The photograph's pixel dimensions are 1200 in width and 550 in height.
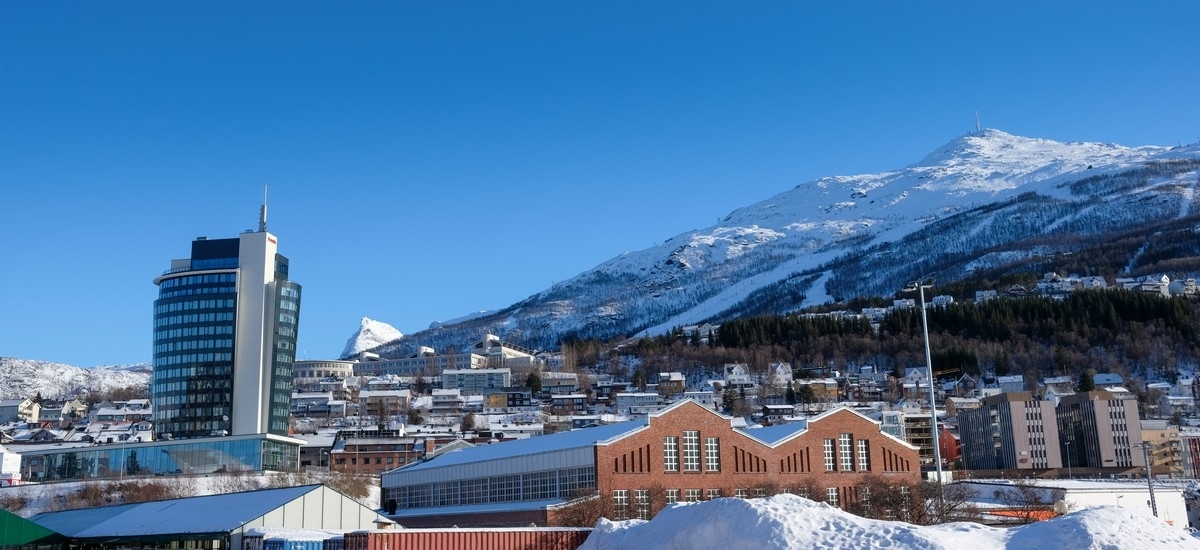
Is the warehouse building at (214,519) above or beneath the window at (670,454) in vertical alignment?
beneath

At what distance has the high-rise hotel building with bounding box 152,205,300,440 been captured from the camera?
155125 millimetres

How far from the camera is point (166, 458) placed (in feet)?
423

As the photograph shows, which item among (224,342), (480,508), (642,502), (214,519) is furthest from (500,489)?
(224,342)

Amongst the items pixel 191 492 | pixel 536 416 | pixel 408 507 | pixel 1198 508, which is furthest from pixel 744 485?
pixel 536 416

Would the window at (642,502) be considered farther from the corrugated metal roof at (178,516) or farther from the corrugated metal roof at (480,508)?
the corrugated metal roof at (178,516)

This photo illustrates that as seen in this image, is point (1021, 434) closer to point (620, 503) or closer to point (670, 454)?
point (670, 454)

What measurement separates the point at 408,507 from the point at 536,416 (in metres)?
106

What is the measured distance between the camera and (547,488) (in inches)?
2601

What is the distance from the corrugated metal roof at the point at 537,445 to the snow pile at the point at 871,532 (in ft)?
Result: 117

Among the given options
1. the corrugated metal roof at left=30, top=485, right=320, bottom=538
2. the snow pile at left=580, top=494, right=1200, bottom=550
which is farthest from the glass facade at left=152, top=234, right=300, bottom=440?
the snow pile at left=580, top=494, right=1200, bottom=550

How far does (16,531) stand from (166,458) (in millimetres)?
89084

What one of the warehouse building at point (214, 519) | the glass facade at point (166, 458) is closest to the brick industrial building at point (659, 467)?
the warehouse building at point (214, 519)

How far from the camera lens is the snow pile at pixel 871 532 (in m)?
25.2

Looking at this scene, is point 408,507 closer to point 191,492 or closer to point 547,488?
point 547,488
